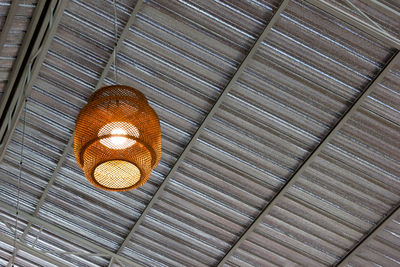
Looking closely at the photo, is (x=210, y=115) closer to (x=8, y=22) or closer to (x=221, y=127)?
(x=221, y=127)

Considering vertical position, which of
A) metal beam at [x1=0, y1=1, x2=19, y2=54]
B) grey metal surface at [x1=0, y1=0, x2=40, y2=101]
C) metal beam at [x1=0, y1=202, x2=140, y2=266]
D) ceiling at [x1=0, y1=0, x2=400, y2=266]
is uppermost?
ceiling at [x1=0, y1=0, x2=400, y2=266]

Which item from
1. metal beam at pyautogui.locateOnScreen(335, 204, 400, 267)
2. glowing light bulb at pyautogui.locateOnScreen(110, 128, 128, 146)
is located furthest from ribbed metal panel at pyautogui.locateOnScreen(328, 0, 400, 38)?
glowing light bulb at pyautogui.locateOnScreen(110, 128, 128, 146)

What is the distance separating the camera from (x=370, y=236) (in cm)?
1014

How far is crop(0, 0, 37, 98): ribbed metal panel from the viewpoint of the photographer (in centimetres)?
758

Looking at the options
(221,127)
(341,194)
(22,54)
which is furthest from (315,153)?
(22,54)

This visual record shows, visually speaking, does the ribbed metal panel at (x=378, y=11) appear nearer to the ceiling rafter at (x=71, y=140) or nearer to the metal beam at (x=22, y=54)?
the ceiling rafter at (x=71, y=140)

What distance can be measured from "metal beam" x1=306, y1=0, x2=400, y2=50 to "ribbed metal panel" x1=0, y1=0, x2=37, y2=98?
3.94 m

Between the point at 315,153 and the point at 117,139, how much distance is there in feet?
15.4

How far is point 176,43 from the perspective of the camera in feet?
28.3

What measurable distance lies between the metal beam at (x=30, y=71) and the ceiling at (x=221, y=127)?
3 cm

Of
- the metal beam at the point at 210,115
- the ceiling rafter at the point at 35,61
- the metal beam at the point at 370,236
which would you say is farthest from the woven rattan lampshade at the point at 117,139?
the metal beam at the point at 370,236

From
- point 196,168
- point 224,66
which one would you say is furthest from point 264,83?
point 196,168

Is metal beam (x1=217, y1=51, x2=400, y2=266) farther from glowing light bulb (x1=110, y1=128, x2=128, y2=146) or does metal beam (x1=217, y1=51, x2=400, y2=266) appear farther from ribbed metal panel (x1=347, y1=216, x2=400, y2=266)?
glowing light bulb (x1=110, y1=128, x2=128, y2=146)

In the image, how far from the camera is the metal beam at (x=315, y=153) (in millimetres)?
8272
